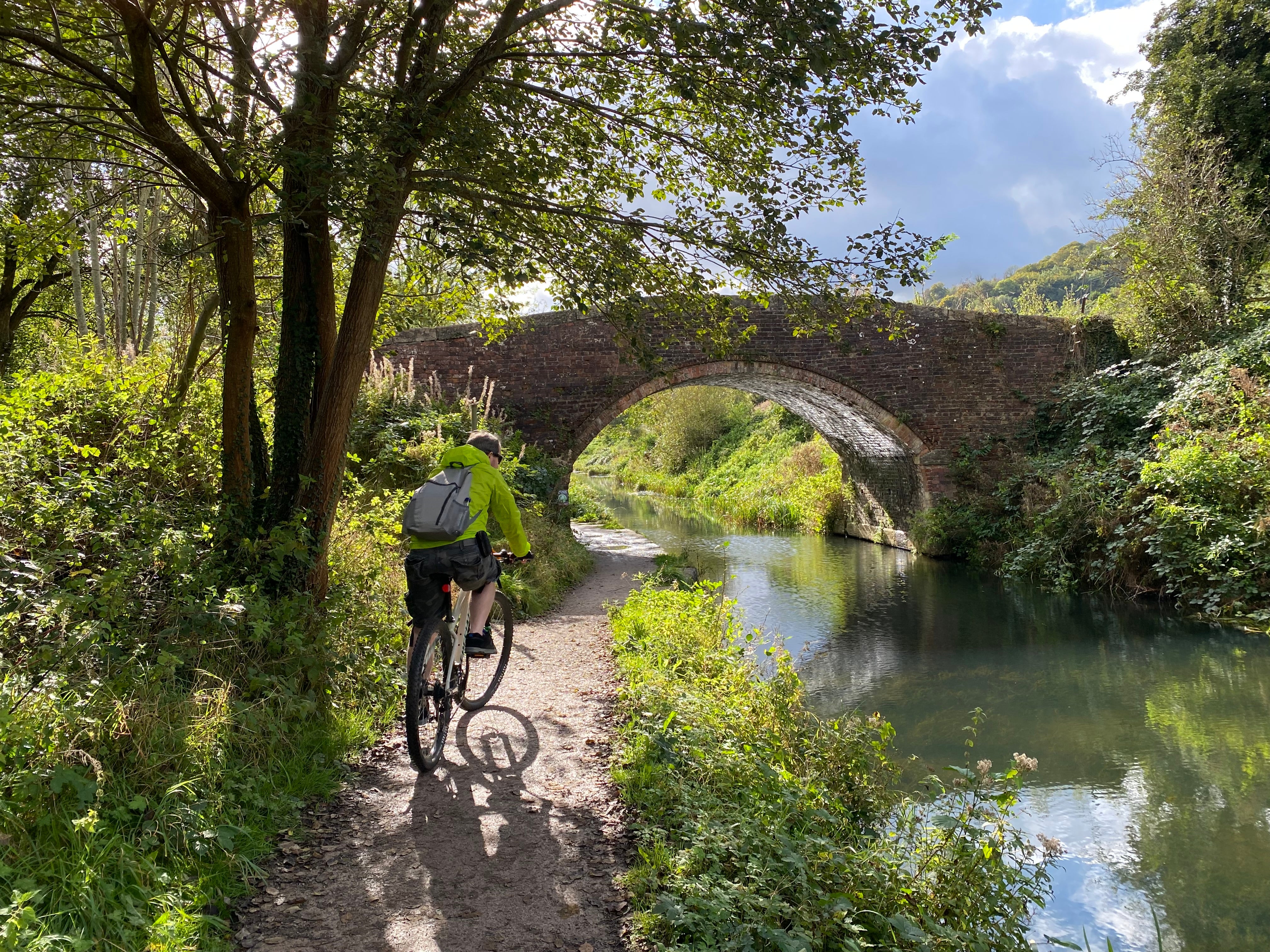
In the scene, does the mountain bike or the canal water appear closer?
the mountain bike

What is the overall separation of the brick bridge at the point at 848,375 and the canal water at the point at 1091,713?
2.88 m

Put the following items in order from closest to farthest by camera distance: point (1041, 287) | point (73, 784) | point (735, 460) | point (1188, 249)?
point (73, 784), point (1188, 249), point (735, 460), point (1041, 287)

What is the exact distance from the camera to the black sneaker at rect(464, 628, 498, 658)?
12.5 feet

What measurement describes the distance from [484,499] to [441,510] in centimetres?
25

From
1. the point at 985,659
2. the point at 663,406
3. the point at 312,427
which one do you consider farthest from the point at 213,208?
the point at 663,406

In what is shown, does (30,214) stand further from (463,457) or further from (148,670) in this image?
(148,670)

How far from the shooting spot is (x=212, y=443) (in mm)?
4645

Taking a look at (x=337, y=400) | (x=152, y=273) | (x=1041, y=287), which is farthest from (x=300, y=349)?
(x=1041, y=287)

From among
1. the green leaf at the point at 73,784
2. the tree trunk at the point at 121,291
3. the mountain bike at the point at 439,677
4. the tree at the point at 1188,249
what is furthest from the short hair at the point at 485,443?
the tree at the point at 1188,249

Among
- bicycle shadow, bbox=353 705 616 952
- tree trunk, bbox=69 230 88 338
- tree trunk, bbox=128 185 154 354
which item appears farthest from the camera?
tree trunk, bbox=69 230 88 338

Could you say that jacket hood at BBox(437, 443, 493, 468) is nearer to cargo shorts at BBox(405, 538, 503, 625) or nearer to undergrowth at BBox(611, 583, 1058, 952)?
cargo shorts at BBox(405, 538, 503, 625)

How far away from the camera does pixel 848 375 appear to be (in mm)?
13211

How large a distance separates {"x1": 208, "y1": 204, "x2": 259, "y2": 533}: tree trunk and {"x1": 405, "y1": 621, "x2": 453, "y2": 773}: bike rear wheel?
141 cm

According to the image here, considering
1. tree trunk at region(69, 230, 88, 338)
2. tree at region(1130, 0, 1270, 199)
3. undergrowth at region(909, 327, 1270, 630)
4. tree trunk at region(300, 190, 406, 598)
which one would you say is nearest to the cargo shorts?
tree trunk at region(300, 190, 406, 598)
